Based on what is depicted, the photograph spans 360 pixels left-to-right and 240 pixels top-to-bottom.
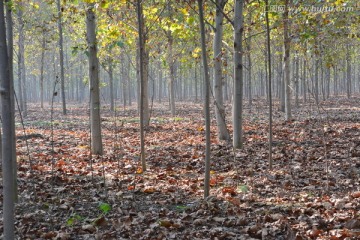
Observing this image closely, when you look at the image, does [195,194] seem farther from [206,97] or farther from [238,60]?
A: [238,60]

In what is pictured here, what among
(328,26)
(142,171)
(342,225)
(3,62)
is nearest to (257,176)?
(142,171)

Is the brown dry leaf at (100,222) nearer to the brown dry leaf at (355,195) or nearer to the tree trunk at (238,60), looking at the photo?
the brown dry leaf at (355,195)

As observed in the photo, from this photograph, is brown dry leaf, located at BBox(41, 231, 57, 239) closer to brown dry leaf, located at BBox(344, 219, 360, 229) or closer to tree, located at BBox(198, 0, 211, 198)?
tree, located at BBox(198, 0, 211, 198)

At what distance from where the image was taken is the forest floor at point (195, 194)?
4.26 metres

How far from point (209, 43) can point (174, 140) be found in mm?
3751

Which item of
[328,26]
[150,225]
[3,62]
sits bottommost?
[150,225]

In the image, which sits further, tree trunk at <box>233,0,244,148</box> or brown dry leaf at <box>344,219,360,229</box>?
tree trunk at <box>233,0,244,148</box>

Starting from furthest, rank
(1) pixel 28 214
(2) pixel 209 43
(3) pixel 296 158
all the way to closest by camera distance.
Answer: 1. (2) pixel 209 43
2. (3) pixel 296 158
3. (1) pixel 28 214

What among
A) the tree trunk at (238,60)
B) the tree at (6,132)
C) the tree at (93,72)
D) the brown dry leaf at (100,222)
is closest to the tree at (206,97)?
the brown dry leaf at (100,222)

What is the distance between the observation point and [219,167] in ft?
25.6

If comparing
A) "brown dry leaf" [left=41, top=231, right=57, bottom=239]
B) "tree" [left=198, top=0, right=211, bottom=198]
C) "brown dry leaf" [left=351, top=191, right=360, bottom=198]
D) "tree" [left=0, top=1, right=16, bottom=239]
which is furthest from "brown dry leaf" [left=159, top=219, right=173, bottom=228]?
"brown dry leaf" [left=351, top=191, right=360, bottom=198]

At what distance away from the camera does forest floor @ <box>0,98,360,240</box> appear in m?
4.26

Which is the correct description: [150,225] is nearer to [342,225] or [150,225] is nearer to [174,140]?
[342,225]

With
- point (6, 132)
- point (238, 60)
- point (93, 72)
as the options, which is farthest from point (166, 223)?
point (238, 60)
